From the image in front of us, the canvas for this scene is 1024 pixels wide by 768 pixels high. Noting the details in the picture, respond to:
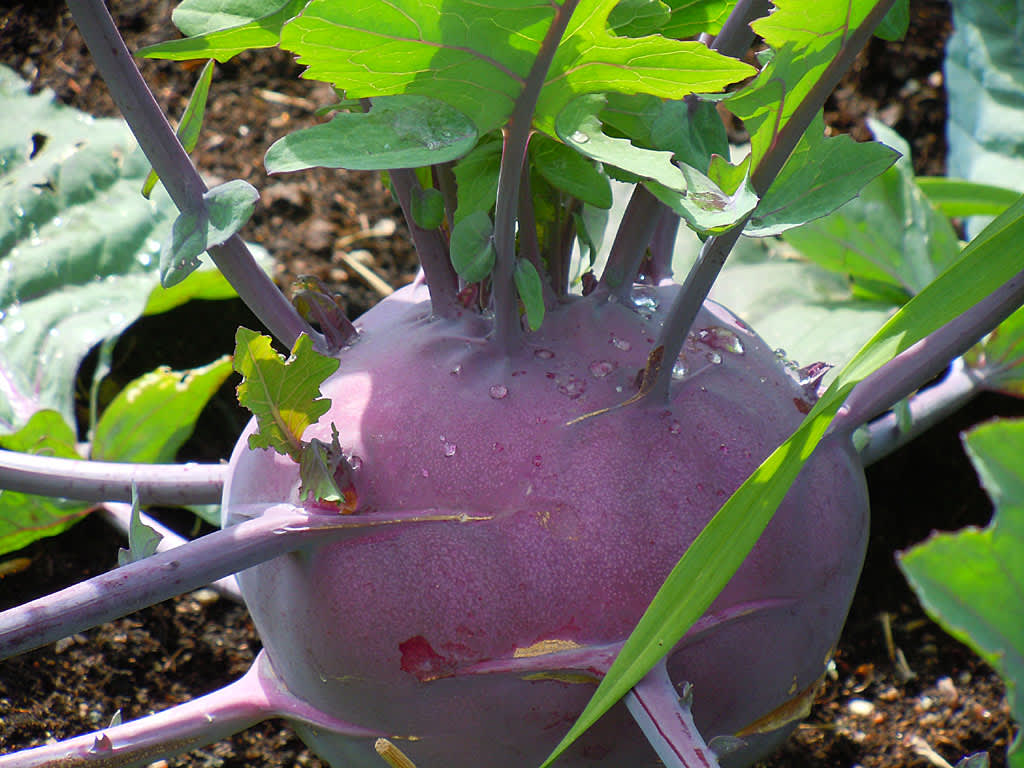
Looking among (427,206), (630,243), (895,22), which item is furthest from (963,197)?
(427,206)

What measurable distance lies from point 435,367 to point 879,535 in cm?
70

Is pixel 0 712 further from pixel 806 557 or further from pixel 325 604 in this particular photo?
pixel 806 557

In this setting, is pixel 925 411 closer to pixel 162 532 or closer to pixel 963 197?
pixel 963 197

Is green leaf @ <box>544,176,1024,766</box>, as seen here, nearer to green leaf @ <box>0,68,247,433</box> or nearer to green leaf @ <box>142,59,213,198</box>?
green leaf @ <box>142,59,213,198</box>

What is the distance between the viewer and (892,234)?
1105 millimetres

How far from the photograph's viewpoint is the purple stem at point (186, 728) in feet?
2.02

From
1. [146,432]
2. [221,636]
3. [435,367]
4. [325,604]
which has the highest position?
[435,367]

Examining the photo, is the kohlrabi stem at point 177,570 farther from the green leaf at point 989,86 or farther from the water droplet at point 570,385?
the green leaf at point 989,86

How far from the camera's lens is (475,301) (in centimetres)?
66

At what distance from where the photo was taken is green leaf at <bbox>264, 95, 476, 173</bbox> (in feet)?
1.55

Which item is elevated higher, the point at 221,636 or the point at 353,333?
the point at 353,333

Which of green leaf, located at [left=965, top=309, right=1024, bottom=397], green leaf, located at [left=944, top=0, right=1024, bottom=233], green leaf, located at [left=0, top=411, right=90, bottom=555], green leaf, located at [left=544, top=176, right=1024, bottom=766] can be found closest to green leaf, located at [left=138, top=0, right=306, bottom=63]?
green leaf, located at [left=544, top=176, right=1024, bottom=766]

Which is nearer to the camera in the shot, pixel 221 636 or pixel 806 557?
pixel 806 557

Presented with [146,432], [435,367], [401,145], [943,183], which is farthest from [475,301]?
[943,183]
